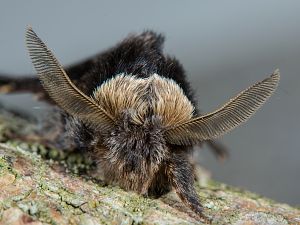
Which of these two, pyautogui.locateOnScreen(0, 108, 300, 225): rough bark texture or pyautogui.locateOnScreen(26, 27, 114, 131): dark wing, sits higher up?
pyautogui.locateOnScreen(26, 27, 114, 131): dark wing

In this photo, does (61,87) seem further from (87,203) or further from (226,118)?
(226,118)

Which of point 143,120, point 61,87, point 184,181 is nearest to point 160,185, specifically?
point 184,181

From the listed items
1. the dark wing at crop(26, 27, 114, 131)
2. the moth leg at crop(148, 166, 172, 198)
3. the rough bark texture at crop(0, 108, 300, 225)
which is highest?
the dark wing at crop(26, 27, 114, 131)

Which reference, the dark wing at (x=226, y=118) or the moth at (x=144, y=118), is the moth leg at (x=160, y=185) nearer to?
the moth at (x=144, y=118)

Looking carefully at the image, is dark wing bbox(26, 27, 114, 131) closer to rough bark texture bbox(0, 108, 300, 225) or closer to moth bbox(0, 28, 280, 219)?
moth bbox(0, 28, 280, 219)

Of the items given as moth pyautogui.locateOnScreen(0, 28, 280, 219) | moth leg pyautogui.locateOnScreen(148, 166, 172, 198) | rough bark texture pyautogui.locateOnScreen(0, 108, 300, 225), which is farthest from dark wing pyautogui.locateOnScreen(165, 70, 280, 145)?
rough bark texture pyautogui.locateOnScreen(0, 108, 300, 225)

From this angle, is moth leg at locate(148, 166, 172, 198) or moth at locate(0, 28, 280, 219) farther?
moth leg at locate(148, 166, 172, 198)
